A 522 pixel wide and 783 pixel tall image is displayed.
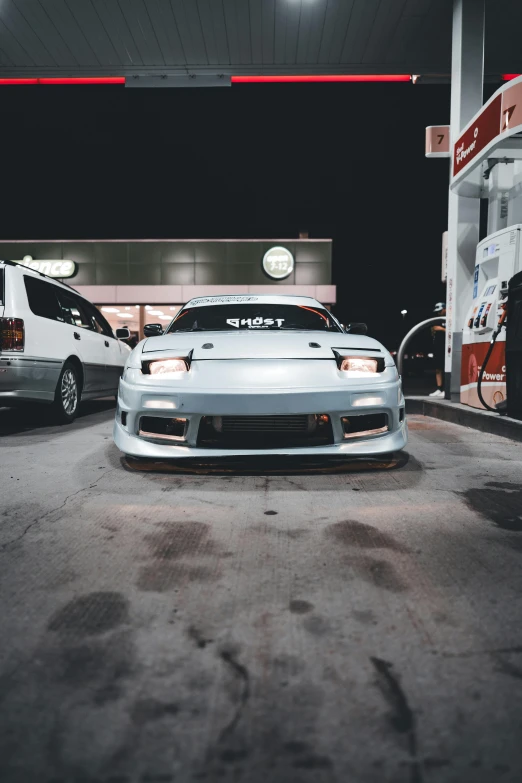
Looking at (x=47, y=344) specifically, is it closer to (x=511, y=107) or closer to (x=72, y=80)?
(x=511, y=107)

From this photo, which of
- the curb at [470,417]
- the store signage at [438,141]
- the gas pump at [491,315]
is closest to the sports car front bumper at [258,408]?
the curb at [470,417]

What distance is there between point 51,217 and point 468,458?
97.1 ft

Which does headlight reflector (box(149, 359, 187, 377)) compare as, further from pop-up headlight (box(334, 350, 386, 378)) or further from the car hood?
pop-up headlight (box(334, 350, 386, 378))

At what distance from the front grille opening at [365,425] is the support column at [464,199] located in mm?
5622

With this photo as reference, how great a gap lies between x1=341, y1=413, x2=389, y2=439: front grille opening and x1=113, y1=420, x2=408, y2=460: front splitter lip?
40 millimetres

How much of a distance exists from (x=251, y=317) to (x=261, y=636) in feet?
12.5

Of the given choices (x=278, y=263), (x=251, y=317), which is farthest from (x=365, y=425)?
(x=278, y=263)

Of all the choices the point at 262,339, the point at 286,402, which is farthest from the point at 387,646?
the point at 262,339

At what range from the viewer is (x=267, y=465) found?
11.1 ft

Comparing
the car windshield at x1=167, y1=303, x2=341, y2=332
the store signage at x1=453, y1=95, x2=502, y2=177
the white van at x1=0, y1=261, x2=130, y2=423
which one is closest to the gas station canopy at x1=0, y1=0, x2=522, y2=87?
the store signage at x1=453, y1=95, x2=502, y2=177

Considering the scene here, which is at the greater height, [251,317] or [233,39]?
[233,39]

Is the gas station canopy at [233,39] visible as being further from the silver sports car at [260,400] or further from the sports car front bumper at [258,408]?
the sports car front bumper at [258,408]

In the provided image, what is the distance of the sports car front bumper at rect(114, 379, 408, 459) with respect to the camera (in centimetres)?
331

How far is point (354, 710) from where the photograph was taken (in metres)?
1.25
